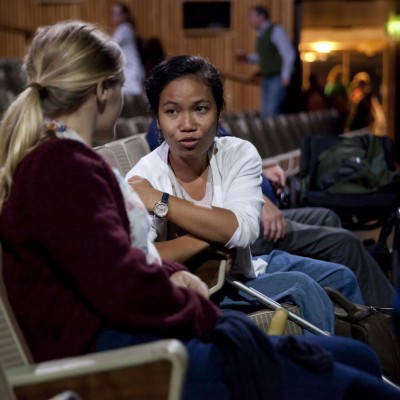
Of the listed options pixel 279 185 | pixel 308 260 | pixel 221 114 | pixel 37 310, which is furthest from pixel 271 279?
pixel 279 185

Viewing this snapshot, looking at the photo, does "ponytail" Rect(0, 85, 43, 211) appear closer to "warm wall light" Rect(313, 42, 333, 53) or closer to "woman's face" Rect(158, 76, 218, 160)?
"woman's face" Rect(158, 76, 218, 160)

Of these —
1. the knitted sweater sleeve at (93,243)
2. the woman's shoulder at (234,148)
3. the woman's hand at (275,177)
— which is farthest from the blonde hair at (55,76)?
the woman's hand at (275,177)

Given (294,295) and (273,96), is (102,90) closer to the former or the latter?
(294,295)

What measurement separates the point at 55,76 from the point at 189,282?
0.50 meters

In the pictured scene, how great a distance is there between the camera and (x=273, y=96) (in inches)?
403

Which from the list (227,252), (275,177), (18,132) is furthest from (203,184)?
(275,177)

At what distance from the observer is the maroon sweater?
4.99ft

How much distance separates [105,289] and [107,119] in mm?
411

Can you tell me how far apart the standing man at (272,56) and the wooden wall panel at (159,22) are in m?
1.72

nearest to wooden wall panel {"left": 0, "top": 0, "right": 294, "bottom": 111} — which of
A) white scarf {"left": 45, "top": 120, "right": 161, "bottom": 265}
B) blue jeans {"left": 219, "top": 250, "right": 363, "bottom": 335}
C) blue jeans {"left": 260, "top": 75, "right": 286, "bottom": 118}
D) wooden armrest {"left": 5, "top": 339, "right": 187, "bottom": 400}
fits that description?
blue jeans {"left": 260, "top": 75, "right": 286, "bottom": 118}

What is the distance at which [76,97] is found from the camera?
1.70 m

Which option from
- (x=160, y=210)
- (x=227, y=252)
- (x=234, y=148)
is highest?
(x=234, y=148)

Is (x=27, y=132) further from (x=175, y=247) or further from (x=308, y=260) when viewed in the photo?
(x=308, y=260)

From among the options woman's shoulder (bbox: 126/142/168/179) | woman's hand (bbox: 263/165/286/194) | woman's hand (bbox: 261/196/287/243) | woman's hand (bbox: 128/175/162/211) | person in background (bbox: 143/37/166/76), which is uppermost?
person in background (bbox: 143/37/166/76)
